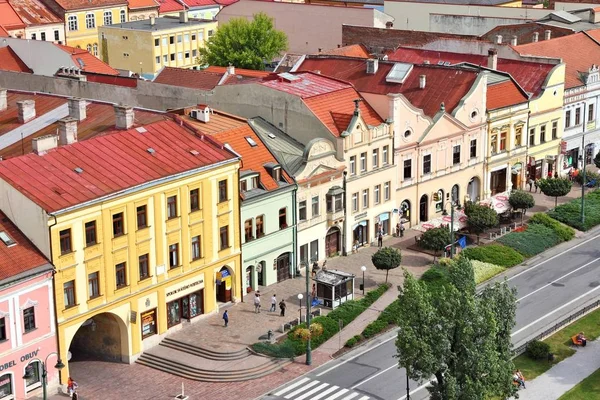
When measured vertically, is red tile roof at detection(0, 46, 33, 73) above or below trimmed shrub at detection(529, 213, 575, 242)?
above

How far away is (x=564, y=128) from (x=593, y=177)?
606 cm

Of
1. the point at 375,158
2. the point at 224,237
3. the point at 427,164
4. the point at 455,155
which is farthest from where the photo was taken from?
the point at 455,155

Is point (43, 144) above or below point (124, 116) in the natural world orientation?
below

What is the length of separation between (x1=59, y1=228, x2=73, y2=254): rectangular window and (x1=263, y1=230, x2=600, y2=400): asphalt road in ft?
45.3

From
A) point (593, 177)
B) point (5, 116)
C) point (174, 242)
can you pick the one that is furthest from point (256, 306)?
point (593, 177)

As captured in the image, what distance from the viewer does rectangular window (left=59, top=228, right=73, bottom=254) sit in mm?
62500

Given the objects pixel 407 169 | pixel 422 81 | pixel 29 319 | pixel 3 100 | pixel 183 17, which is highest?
pixel 183 17

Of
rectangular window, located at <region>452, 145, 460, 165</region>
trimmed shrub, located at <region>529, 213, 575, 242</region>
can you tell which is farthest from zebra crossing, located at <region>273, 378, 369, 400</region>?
rectangular window, located at <region>452, 145, 460, 165</region>

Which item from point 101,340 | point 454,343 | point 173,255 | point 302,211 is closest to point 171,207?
point 173,255

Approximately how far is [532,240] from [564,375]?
77.6ft

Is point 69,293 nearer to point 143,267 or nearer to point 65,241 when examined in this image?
point 65,241

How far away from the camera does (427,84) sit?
314ft

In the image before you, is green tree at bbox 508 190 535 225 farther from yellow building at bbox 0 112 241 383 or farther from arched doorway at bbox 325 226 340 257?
yellow building at bbox 0 112 241 383

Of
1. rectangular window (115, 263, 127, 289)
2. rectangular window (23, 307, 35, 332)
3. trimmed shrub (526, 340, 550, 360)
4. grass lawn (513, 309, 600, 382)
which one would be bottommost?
grass lawn (513, 309, 600, 382)
